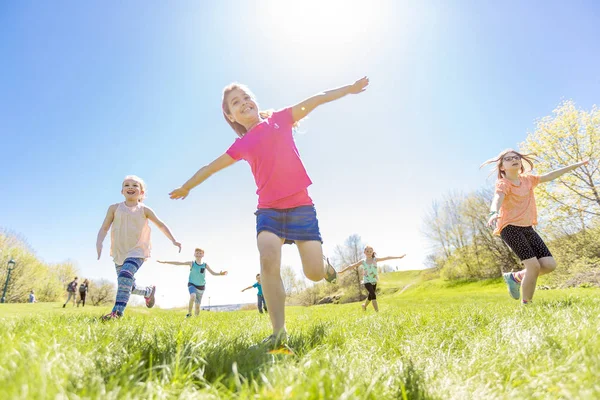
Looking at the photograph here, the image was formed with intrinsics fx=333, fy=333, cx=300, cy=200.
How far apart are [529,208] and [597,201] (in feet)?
74.3

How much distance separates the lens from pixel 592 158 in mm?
23062

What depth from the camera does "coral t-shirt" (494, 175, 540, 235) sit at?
604cm

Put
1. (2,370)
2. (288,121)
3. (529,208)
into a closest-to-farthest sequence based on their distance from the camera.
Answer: (2,370)
(288,121)
(529,208)

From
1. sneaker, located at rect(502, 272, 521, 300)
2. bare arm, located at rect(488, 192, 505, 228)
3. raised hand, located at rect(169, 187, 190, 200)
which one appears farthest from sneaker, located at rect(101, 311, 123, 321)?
sneaker, located at rect(502, 272, 521, 300)

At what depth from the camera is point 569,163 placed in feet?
77.5

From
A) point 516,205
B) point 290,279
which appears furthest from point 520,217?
point 290,279

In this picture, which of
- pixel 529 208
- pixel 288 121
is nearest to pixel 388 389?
pixel 288 121

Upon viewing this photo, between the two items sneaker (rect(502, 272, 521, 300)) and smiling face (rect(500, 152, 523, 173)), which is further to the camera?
sneaker (rect(502, 272, 521, 300))

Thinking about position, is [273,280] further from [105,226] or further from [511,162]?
[511,162]

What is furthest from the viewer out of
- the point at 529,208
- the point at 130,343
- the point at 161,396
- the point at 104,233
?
the point at 104,233

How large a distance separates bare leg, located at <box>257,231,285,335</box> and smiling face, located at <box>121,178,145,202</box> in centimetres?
436

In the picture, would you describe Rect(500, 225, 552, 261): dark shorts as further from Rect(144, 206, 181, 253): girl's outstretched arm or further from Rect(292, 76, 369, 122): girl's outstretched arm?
Rect(144, 206, 181, 253): girl's outstretched arm

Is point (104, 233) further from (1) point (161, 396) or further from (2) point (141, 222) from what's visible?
(1) point (161, 396)

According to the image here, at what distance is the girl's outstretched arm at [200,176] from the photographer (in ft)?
12.7
